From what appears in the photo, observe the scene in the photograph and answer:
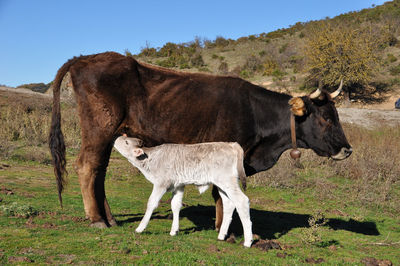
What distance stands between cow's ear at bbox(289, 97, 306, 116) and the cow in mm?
20

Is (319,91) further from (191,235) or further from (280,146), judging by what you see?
(191,235)

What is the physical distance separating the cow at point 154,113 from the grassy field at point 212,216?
1.05 m

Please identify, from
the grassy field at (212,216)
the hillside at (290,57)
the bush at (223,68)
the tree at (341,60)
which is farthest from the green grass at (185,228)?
the bush at (223,68)

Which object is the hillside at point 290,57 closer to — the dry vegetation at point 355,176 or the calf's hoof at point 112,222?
the dry vegetation at point 355,176

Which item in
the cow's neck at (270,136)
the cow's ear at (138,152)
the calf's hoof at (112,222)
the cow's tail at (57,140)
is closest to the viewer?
the cow's ear at (138,152)

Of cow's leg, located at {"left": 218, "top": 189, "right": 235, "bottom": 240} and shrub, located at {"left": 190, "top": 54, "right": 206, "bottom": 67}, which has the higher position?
shrub, located at {"left": 190, "top": 54, "right": 206, "bottom": 67}

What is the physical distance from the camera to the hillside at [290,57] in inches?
1502

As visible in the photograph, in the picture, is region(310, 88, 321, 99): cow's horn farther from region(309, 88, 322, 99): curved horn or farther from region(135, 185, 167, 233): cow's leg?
region(135, 185, 167, 233): cow's leg

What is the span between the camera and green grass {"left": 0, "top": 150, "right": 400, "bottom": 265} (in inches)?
222

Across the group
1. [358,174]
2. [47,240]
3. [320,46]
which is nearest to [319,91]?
[47,240]

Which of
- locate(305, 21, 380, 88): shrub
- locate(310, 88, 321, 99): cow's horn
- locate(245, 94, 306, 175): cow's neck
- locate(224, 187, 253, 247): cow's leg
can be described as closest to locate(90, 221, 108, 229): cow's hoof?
locate(224, 187, 253, 247): cow's leg

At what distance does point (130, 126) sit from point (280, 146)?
125 inches

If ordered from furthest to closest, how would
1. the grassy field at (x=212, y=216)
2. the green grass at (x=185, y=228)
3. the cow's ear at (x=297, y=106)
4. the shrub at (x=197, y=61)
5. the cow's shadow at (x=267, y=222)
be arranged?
the shrub at (x=197, y=61)
the cow's shadow at (x=267, y=222)
the cow's ear at (x=297, y=106)
the grassy field at (x=212, y=216)
the green grass at (x=185, y=228)

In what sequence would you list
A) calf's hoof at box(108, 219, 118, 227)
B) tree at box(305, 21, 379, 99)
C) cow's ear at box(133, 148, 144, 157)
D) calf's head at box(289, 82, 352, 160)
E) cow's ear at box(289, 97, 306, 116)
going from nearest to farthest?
cow's ear at box(133, 148, 144, 157) → calf's hoof at box(108, 219, 118, 227) → cow's ear at box(289, 97, 306, 116) → calf's head at box(289, 82, 352, 160) → tree at box(305, 21, 379, 99)
